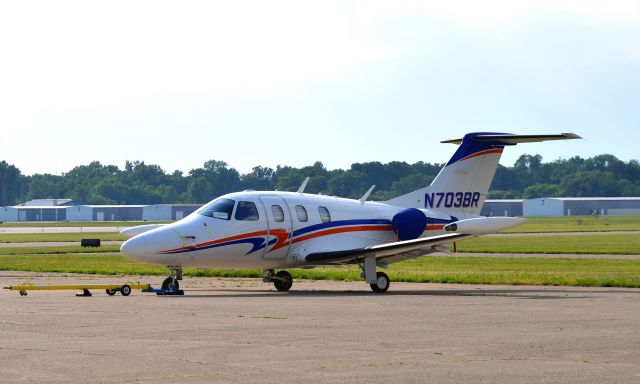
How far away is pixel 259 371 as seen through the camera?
1484 centimetres

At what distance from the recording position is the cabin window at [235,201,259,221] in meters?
32.3

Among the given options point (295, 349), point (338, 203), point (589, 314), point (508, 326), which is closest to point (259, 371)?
point (295, 349)

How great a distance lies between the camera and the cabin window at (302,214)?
33.4 meters

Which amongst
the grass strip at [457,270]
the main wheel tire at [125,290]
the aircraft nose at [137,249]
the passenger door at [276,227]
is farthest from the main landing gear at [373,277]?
the main wheel tire at [125,290]

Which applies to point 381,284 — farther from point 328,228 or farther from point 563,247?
point 563,247

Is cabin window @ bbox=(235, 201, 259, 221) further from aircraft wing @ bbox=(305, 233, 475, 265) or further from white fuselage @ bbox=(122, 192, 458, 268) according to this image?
aircraft wing @ bbox=(305, 233, 475, 265)

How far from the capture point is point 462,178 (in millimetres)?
36438

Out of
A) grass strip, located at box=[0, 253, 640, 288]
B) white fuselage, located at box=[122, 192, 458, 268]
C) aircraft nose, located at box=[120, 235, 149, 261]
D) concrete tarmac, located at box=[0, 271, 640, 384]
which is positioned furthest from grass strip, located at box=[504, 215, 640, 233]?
concrete tarmac, located at box=[0, 271, 640, 384]

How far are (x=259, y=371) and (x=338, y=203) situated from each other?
19893mm

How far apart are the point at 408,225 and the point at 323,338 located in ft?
53.4

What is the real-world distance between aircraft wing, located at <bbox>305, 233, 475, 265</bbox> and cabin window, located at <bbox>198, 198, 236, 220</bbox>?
8.71ft

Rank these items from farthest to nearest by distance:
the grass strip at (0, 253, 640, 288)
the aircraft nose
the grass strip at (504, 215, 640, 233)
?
the grass strip at (504, 215, 640, 233) → the grass strip at (0, 253, 640, 288) → the aircraft nose

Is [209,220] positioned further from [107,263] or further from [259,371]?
[107,263]

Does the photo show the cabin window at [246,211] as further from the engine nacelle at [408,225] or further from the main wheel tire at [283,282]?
the engine nacelle at [408,225]
